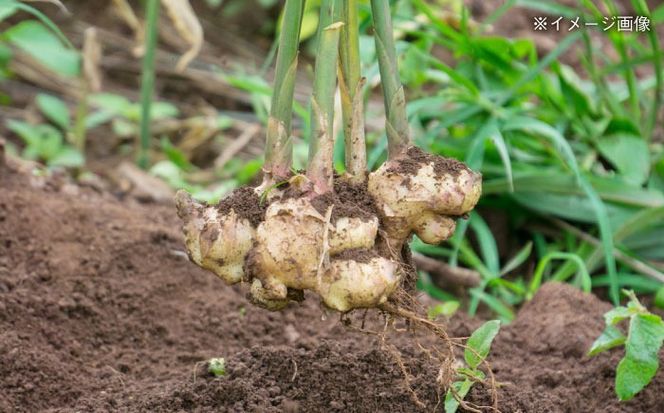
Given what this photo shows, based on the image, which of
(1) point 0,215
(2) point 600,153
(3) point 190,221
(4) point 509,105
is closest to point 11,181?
(1) point 0,215

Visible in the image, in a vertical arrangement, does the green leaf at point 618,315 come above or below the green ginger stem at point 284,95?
below

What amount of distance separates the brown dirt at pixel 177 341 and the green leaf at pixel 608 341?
0.24 feet

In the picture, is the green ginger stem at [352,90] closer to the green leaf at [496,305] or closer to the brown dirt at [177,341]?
the brown dirt at [177,341]

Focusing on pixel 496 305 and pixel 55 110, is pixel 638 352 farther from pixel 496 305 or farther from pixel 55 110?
pixel 55 110

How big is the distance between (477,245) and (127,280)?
897 mm

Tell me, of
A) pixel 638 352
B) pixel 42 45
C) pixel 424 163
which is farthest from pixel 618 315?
pixel 42 45

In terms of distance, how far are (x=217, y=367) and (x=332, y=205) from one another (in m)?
0.38

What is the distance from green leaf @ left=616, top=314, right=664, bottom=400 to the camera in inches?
56.6

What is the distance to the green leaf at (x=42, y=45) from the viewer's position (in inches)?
Answer: 88.4

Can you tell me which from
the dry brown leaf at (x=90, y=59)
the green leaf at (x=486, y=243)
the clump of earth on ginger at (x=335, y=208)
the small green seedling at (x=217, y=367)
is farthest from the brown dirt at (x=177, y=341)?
the dry brown leaf at (x=90, y=59)

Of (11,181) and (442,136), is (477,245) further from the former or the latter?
(11,181)

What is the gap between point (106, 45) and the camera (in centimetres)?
344

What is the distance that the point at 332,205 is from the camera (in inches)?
47.7

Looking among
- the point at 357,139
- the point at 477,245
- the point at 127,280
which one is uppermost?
the point at 357,139
